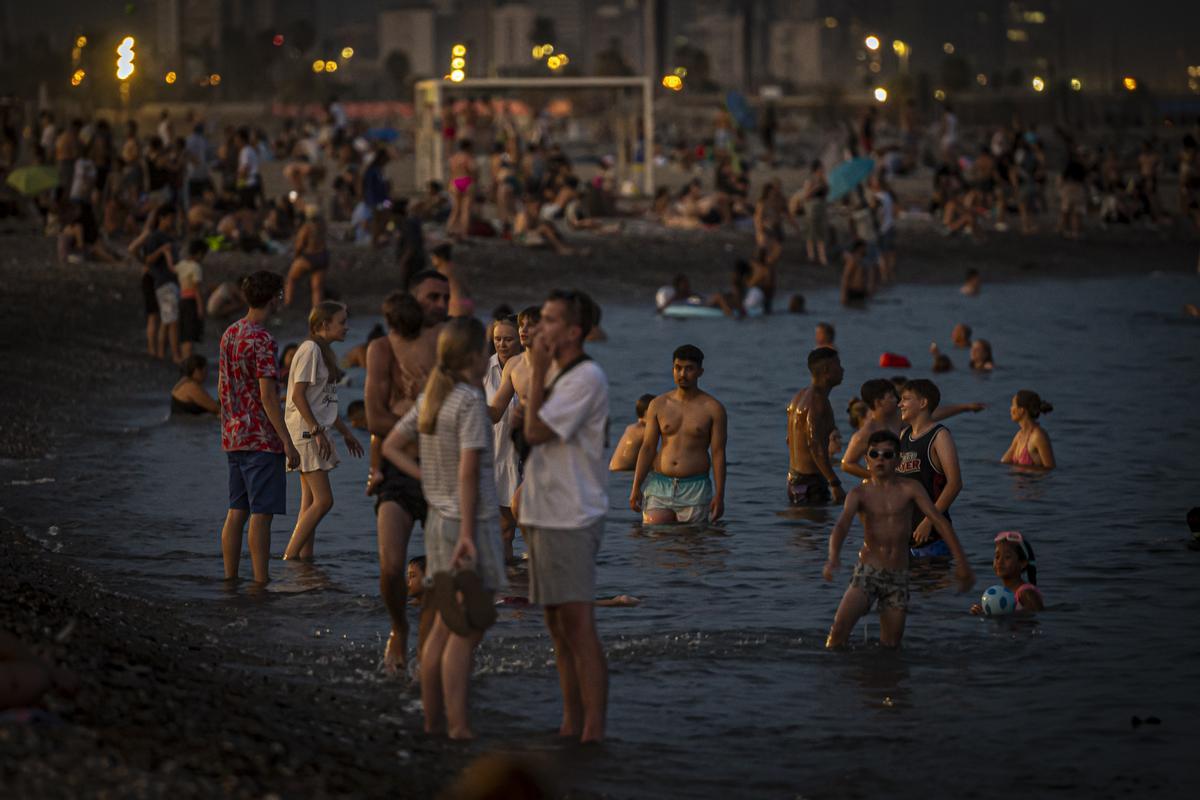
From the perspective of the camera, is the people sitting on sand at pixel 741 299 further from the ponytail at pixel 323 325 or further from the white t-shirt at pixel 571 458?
the white t-shirt at pixel 571 458

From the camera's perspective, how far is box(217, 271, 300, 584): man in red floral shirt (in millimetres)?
9578

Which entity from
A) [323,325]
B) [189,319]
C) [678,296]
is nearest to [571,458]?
[323,325]

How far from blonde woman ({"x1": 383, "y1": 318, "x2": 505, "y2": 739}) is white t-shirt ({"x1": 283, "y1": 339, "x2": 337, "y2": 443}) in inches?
113

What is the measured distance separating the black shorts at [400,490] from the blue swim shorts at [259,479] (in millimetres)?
2116

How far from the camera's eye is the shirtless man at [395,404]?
7.81 meters

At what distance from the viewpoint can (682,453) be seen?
1174cm

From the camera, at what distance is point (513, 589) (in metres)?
10.7

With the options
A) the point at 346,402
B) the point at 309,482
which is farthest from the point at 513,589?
the point at 346,402

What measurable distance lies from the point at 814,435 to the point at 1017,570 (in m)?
2.49

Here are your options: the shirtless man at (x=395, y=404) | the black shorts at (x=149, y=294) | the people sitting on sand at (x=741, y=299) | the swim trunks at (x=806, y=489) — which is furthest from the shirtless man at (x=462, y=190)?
the shirtless man at (x=395, y=404)

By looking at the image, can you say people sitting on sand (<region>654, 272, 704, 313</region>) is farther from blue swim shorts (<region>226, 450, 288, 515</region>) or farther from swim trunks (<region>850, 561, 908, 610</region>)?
swim trunks (<region>850, 561, 908, 610</region>)

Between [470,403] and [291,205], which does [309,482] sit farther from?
[291,205]

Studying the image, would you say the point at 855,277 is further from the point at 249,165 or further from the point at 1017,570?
the point at 1017,570

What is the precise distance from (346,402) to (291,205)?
12392mm
